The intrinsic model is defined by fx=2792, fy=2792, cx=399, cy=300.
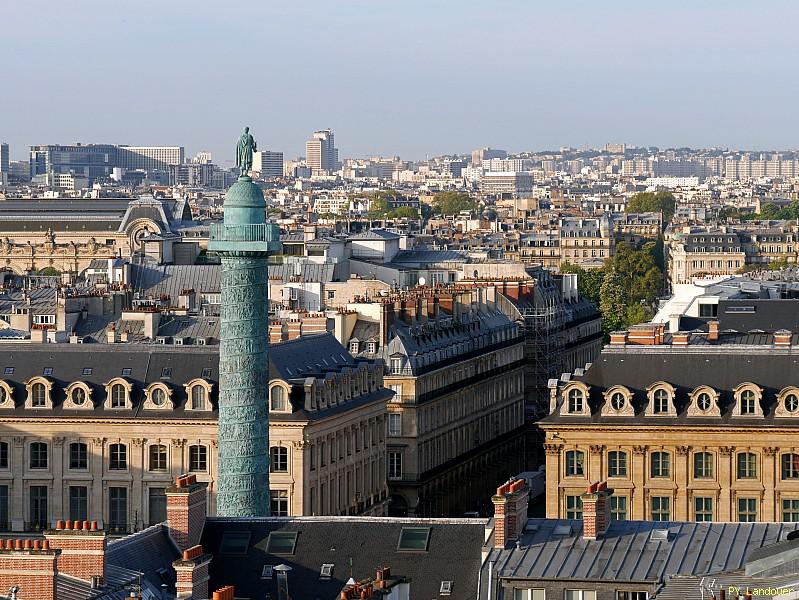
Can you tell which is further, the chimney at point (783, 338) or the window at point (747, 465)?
the chimney at point (783, 338)

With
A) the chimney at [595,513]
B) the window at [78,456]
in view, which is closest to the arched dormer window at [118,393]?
the window at [78,456]

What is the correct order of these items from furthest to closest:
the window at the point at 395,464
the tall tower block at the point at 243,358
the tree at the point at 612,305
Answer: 1. the tree at the point at 612,305
2. the window at the point at 395,464
3. the tall tower block at the point at 243,358

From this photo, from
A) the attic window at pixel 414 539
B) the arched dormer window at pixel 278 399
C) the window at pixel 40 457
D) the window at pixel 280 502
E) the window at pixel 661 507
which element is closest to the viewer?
the attic window at pixel 414 539

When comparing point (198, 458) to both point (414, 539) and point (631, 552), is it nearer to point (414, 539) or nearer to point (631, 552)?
point (414, 539)

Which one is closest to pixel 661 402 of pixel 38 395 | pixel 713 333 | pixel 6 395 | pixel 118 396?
pixel 713 333

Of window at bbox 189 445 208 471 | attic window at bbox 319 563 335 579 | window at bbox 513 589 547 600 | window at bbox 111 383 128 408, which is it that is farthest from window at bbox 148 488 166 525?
window at bbox 513 589 547 600

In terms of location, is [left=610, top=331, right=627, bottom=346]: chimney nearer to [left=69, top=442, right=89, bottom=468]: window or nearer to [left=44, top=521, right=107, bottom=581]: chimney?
[left=69, top=442, right=89, bottom=468]: window

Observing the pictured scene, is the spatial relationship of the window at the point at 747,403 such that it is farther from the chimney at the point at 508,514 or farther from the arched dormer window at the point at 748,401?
the chimney at the point at 508,514
